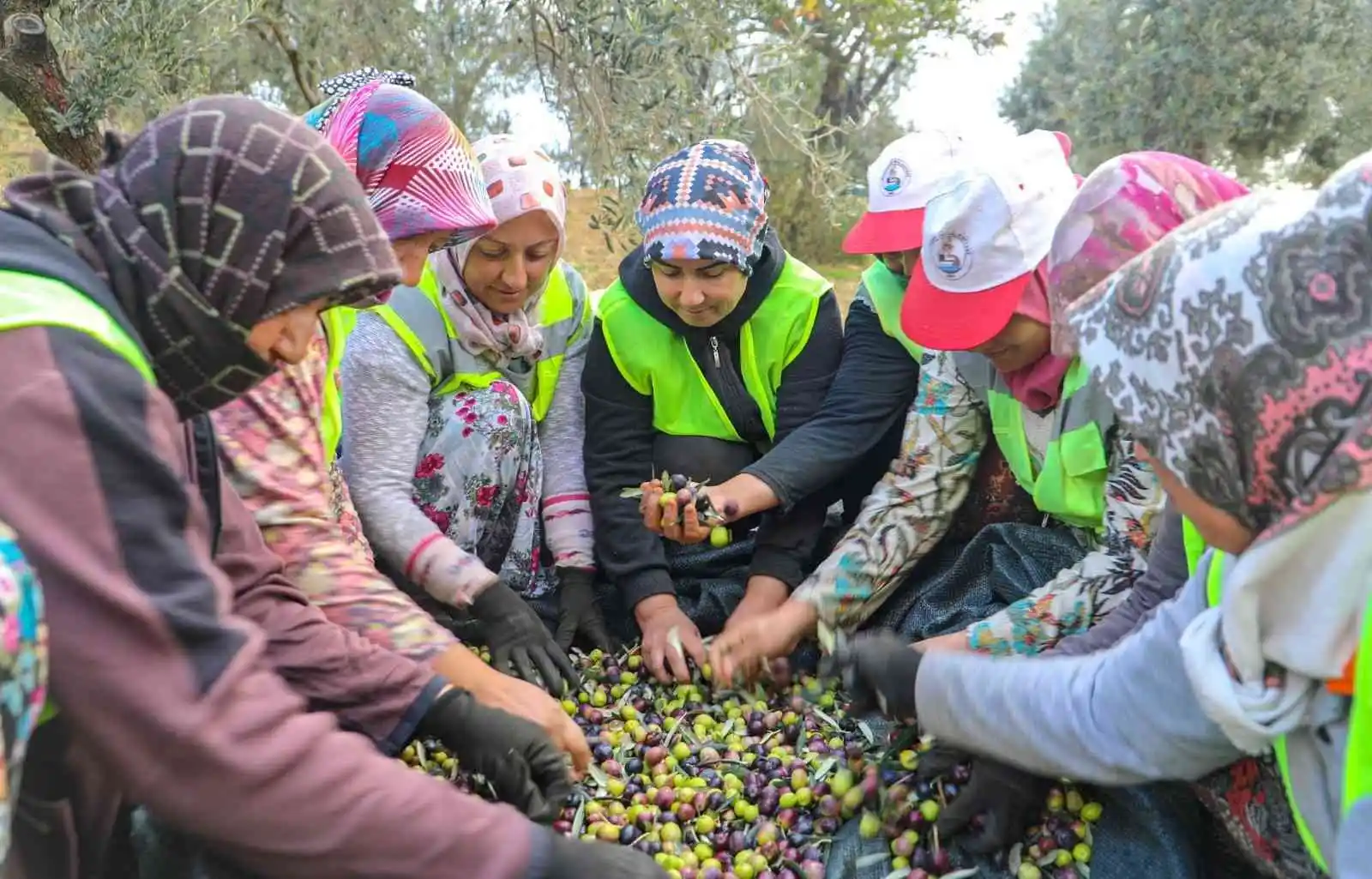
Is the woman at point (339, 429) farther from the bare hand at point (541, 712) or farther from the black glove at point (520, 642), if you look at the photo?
the black glove at point (520, 642)

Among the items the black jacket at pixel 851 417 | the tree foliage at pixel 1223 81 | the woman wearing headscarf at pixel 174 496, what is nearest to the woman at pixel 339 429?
the woman wearing headscarf at pixel 174 496

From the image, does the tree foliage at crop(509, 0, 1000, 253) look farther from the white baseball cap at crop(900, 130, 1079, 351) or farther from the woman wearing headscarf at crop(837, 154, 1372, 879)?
the woman wearing headscarf at crop(837, 154, 1372, 879)

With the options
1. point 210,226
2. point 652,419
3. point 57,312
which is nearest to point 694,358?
point 652,419

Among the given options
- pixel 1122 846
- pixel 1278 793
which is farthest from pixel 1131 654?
pixel 1122 846

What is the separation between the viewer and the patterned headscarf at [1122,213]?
1933 millimetres

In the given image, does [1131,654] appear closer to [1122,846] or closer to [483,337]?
[1122,846]

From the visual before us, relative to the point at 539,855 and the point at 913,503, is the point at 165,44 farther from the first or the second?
the point at 539,855

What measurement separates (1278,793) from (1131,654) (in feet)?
1.01

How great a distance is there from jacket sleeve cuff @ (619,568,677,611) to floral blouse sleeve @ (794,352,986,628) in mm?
370

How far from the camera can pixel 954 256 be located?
2.32m

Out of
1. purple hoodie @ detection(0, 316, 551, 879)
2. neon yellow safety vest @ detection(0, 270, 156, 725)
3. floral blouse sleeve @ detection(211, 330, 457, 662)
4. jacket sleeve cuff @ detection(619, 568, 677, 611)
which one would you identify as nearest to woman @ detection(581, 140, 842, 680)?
jacket sleeve cuff @ detection(619, 568, 677, 611)

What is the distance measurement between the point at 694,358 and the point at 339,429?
1043 millimetres

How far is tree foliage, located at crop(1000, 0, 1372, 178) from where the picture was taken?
29.6 feet

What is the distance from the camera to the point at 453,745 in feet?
6.46
